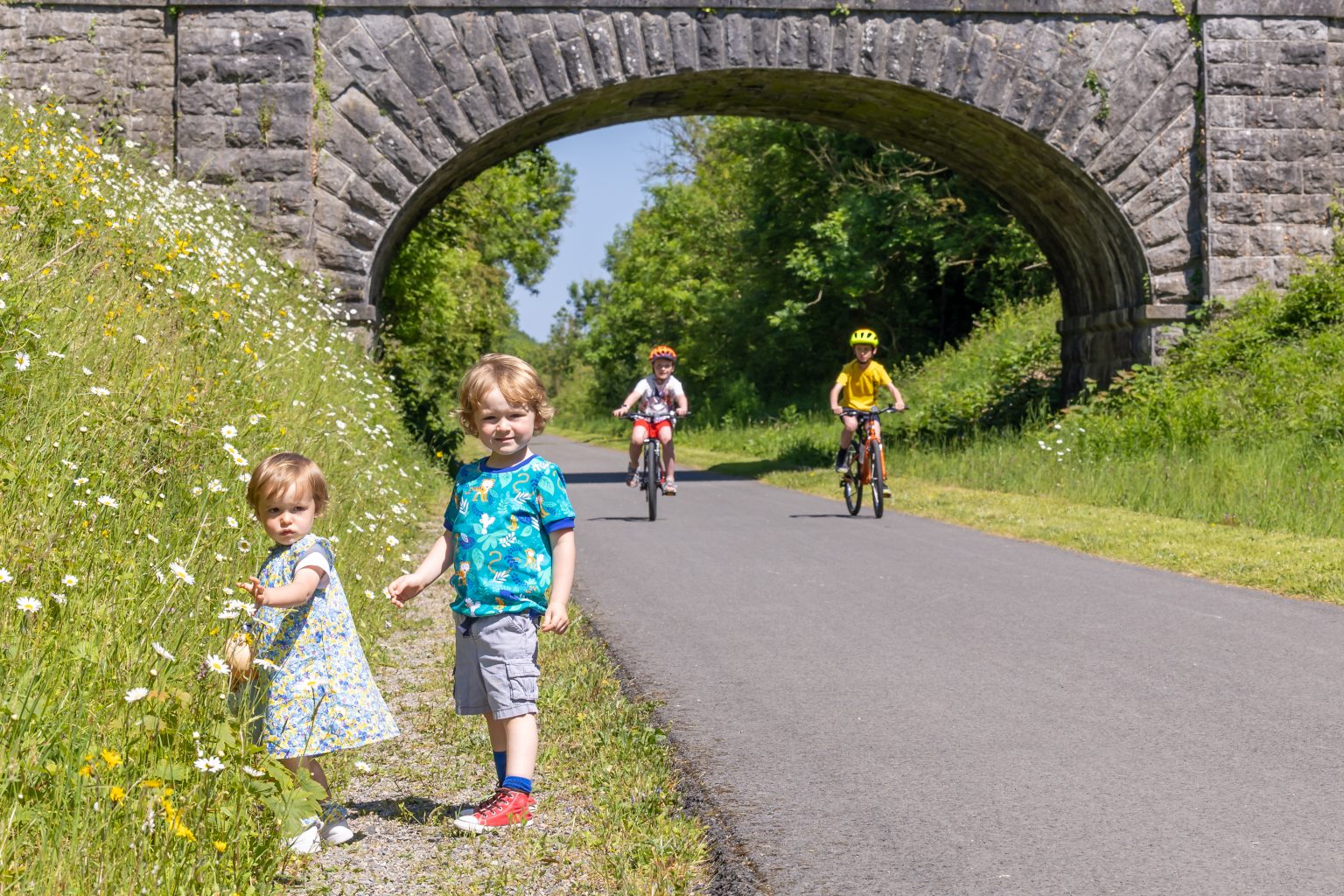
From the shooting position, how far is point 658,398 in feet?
45.7

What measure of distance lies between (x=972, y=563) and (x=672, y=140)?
1464 inches

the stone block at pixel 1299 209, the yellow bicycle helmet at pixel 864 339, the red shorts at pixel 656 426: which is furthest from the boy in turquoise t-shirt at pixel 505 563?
the stone block at pixel 1299 209

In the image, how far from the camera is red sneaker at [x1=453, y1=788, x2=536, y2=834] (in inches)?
157

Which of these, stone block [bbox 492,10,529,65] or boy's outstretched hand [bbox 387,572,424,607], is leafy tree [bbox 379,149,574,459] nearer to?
stone block [bbox 492,10,529,65]

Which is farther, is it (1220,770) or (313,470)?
(1220,770)

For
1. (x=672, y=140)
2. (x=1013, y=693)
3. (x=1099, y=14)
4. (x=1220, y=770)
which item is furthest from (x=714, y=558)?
(x=672, y=140)

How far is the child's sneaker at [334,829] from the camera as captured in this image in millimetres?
3871

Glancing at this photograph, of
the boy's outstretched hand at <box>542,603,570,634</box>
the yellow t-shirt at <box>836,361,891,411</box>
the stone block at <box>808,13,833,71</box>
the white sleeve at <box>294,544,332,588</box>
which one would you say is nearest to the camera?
the white sleeve at <box>294,544,332,588</box>

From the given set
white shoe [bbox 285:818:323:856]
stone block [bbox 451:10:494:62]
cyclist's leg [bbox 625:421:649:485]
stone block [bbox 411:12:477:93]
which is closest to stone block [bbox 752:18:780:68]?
stone block [bbox 451:10:494:62]

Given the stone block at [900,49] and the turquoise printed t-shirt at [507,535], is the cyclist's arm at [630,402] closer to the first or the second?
the stone block at [900,49]

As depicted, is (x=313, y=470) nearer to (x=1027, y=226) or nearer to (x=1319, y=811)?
(x=1319, y=811)

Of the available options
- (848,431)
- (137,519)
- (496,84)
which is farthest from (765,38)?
(137,519)

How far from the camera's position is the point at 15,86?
607 inches

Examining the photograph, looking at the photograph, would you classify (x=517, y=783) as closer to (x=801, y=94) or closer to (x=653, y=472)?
(x=653, y=472)
